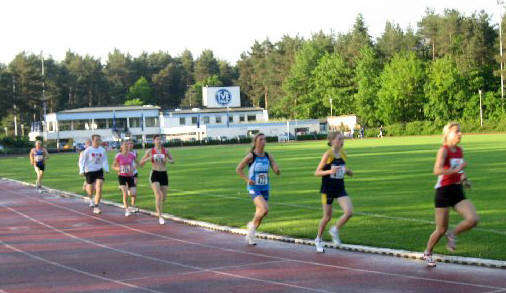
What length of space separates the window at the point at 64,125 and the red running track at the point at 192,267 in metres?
105

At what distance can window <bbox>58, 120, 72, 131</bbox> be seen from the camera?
117375 millimetres

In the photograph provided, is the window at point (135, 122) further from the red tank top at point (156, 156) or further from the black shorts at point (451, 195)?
the black shorts at point (451, 195)

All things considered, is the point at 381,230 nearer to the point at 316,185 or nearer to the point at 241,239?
the point at 241,239

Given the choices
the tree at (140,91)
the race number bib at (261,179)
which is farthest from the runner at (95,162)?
the tree at (140,91)

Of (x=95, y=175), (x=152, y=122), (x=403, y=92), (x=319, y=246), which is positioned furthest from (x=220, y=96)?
(x=319, y=246)

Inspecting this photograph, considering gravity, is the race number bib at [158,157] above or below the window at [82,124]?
below

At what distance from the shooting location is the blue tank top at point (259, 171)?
39.4ft

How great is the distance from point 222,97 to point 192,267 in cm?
10703

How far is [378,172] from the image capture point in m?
28.3

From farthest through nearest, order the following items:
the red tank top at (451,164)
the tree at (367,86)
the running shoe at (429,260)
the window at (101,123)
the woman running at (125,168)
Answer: the window at (101,123), the tree at (367,86), the woman running at (125,168), the running shoe at (429,260), the red tank top at (451,164)

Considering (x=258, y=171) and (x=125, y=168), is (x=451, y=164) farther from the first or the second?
(x=125, y=168)

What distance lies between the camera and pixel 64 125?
387 feet

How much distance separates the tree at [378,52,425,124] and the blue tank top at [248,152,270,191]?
88.6m

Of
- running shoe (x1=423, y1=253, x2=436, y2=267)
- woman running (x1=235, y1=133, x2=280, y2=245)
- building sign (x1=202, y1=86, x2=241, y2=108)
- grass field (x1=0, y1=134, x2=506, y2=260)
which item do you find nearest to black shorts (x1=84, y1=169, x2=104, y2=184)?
grass field (x1=0, y1=134, x2=506, y2=260)
